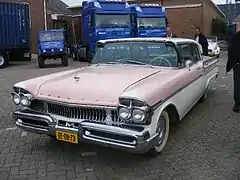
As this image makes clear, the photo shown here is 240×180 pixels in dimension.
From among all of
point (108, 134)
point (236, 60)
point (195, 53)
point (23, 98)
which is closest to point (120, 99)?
point (108, 134)

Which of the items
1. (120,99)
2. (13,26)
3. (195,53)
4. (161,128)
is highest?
(13,26)

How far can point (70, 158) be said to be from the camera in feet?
14.7

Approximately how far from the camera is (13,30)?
20094 millimetres

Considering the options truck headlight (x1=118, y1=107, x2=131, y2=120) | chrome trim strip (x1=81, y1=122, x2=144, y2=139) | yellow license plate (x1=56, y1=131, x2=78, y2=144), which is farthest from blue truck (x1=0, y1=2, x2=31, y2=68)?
truck headlight (x1=118, y1=107, x2=131, y2=120)

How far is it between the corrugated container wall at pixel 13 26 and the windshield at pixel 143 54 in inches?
602

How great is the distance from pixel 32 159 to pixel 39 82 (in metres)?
1.06

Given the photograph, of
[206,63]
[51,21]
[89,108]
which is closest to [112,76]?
[89,108]

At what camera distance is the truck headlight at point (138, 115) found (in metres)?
3.79

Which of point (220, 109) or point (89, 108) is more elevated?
point (89, 108)

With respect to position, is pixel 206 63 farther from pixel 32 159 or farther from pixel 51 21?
pixel 51 21

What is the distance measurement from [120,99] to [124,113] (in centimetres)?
16

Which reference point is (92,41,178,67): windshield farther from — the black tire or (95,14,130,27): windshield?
(95,14,130,27): windshield

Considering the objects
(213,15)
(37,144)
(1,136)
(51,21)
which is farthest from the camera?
(213,15)

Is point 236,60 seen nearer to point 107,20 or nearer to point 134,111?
point 134,111
